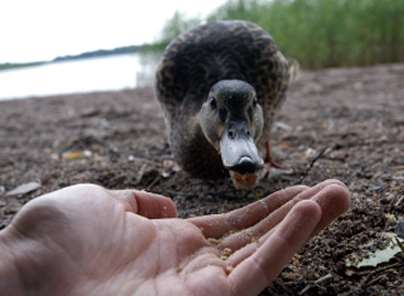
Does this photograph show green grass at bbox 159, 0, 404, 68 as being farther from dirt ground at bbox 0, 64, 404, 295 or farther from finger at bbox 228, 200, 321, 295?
finger at bbox 228, 200, 321, 295

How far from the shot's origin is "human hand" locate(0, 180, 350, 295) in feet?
5.27

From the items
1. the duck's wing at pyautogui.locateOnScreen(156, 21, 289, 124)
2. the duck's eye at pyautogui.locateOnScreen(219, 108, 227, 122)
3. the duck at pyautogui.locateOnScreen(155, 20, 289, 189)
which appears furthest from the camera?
the duck's wing at pyautogui.locateOnScreen(156, 21, 289, 124)

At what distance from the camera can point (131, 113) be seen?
647cm

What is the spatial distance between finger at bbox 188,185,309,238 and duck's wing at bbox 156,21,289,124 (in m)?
1.08

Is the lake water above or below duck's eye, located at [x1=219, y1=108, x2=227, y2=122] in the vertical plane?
below

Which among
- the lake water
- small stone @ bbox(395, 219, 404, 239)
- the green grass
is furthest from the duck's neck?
the green grass

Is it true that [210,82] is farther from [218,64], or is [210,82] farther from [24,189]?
[24,189]

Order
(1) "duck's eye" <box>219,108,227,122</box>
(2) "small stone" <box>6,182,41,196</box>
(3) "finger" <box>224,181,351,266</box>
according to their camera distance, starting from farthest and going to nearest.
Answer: (2) "small stone" <box>6,182,41,196</box> < (1) "duck's eye" <box>219,108,227,122</box> < (3) "finger" <box>224,181,351,266</box>

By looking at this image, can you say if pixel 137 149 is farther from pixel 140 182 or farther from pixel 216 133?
pixel 216 133

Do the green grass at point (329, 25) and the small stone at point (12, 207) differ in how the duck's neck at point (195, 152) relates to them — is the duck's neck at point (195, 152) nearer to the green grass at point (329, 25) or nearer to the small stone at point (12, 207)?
the small stone at point (12, 207)

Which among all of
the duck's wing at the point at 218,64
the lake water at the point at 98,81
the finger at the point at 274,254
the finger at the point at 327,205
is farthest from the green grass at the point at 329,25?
the finger at the point at 274,254

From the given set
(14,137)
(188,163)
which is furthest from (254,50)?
(14,137)

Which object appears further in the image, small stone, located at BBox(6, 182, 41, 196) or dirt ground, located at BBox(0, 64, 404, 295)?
small stone, located at BBox(6, 182, 41, 196)

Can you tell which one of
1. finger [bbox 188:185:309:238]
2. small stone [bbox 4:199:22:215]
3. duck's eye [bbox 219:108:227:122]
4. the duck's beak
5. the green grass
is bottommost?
the green grass
